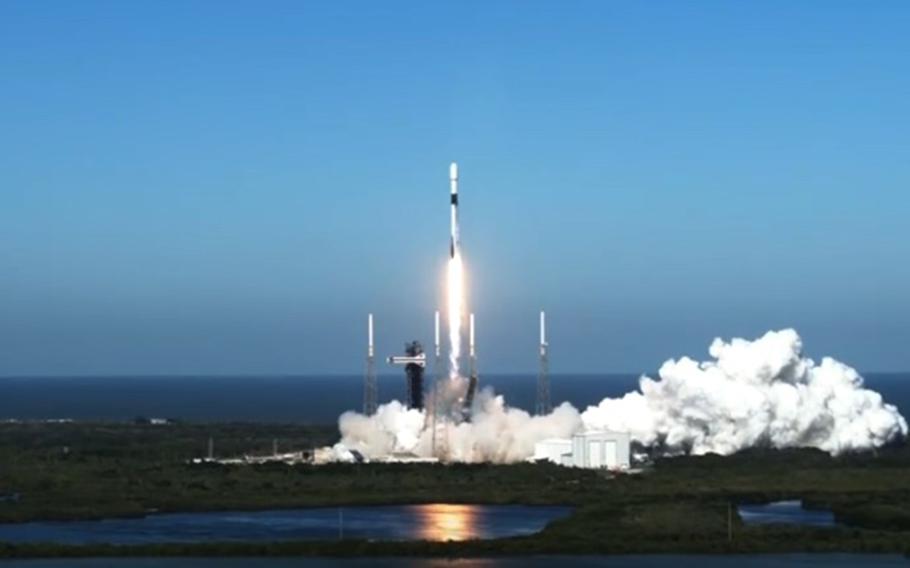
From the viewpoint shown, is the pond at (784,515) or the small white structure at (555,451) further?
the small white structure at (555,451)

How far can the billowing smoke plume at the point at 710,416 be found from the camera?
11125 cm

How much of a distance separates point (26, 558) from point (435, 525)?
18.2m

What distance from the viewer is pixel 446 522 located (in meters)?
82.1

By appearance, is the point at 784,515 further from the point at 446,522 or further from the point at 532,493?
the point at 446,522

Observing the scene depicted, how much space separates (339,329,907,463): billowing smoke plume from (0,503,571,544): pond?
2091cm

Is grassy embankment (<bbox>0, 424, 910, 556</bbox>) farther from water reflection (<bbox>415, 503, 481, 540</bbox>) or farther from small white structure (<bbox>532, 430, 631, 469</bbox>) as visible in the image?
small white structure (<bbox>532, 430, 631, 469</bbox>)

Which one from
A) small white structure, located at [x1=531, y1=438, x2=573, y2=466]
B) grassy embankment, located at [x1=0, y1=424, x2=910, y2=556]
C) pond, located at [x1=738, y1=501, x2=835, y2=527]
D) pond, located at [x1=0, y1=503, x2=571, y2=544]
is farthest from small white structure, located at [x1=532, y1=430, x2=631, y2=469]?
pond, located at [x1=0, y1=503, x2=571, y2=544]

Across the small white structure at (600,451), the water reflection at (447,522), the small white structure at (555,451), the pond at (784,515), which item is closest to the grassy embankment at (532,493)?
the pond at (784,515)

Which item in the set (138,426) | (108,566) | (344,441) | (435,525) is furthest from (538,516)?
(138,426)

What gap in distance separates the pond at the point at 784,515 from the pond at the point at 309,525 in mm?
8347

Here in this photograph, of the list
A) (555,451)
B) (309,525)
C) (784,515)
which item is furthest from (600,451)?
(309,525)

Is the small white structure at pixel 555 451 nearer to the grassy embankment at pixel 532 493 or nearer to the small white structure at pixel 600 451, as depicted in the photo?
the small white structure at pixel 600 451

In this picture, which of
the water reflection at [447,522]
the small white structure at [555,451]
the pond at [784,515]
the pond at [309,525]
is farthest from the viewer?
the small white structure at [555,451]

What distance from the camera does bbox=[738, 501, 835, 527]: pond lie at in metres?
80.1
